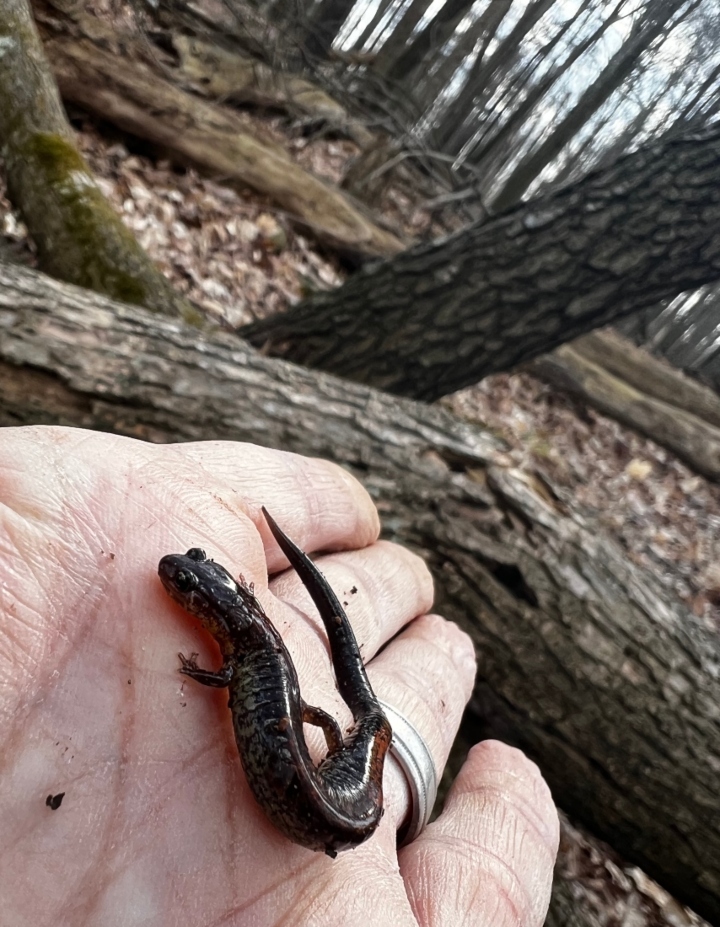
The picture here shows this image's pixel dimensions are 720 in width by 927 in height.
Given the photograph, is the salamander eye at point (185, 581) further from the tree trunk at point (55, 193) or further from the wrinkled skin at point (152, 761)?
the tree trunk at point (55, 193)

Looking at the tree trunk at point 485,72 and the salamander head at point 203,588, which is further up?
the tree trunk at point 485,72

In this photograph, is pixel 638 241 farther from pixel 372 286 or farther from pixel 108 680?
pixel 108 680

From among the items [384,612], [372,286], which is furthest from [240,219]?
[384,612]

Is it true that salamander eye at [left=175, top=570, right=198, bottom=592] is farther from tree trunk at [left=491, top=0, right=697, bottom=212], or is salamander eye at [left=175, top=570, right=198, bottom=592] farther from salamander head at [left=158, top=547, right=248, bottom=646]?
tree trunk at [left=491, top=0, right=697, bottom=212]

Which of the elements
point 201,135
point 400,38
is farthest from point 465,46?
point 201,135

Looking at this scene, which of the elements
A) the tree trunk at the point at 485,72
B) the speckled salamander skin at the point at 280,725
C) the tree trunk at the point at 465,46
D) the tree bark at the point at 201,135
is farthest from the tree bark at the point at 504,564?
the tree trunk at the point at 465,46

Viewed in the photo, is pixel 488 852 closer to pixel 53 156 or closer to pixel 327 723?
pixel 327 723

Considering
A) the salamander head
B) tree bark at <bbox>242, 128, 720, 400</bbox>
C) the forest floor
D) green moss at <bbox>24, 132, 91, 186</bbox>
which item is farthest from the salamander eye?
green moss at <bbox>24, 132, 91, 186</bbox>
